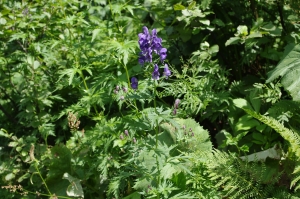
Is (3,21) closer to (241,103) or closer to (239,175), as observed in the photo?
(241,103)

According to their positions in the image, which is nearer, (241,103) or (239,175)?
(239,175)

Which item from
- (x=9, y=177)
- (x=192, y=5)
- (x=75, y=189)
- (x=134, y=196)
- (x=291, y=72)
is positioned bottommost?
(x=9, y=177)

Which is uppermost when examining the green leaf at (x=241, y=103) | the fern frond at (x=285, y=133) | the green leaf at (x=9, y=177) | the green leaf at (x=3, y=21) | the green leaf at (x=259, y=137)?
the green leaf at (x=3, y=21)

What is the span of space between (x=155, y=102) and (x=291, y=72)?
0.89 m

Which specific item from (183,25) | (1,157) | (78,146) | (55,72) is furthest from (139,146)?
(1,157)

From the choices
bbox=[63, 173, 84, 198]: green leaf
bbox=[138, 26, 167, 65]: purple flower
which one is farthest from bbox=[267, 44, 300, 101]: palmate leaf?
bbox=[63, 173, 84, 198]: green leaf

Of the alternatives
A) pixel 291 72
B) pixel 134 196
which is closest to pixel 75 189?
pixel 134 196

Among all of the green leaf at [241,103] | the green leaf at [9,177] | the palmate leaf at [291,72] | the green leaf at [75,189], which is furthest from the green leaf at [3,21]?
the palmate leaf at [291,72]

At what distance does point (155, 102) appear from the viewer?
94.3 inches

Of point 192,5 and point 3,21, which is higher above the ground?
point 192,5

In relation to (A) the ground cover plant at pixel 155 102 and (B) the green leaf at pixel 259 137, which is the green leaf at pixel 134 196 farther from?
(B) the green leaf at pixel 259 137

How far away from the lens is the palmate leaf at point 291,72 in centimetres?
257

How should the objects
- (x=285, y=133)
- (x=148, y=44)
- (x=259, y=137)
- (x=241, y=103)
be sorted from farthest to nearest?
(x=241, y=103), (x=259, y=137), (x=285, y=133), (x=148, y=44)

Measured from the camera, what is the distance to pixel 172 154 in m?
2.73
